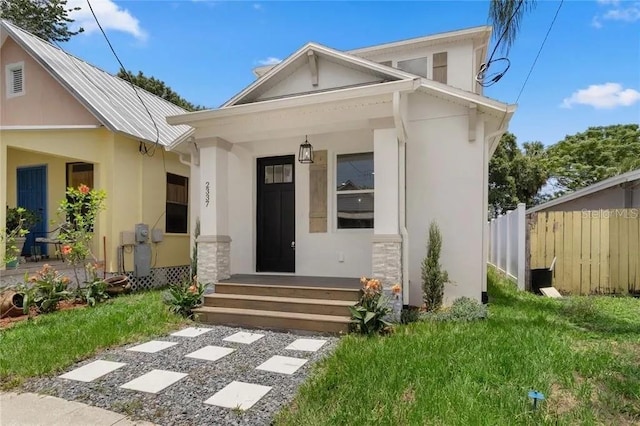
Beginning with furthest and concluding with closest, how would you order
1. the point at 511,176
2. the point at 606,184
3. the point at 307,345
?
the point at 511,176 → the point at 606,184 → the point at 307,345

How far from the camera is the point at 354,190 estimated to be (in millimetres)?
7855

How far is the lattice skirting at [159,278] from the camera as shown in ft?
30.9

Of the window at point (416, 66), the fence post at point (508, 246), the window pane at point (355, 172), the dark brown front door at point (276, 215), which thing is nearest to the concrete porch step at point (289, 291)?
the dark brown front door at point (276, 215)

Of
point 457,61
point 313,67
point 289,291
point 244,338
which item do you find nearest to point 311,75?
point 313,67

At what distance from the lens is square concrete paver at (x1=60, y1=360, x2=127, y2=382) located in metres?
3.96

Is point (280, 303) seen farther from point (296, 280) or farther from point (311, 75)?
point (311, 75)

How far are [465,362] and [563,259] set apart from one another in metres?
6.46

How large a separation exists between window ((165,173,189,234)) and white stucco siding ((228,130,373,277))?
342cm

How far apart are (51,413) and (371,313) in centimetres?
376

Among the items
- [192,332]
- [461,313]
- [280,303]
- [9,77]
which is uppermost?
[9,77]

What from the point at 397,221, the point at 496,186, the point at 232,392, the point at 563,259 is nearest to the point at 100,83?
the point at 397,221

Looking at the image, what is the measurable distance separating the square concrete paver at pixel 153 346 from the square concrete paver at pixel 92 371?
48 centimetres

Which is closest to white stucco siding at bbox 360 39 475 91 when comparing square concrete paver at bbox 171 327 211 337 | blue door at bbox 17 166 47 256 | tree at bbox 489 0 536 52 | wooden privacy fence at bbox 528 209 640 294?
tree at bbox 489 0 536 52

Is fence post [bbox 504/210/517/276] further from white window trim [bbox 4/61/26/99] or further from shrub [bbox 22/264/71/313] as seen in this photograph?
white window trim [bbox 4/61/26/99]
